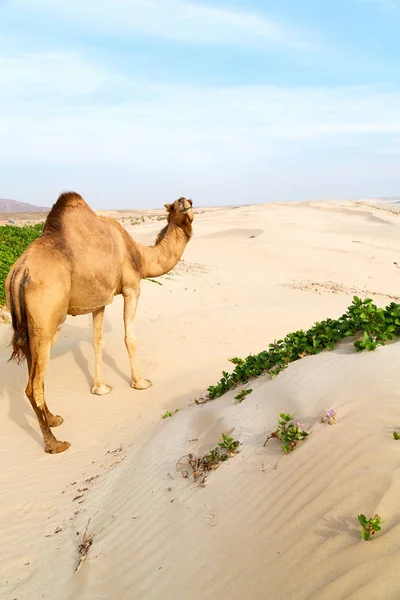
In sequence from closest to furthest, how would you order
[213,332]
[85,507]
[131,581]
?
[131,581]
[85,507]
[213,332]

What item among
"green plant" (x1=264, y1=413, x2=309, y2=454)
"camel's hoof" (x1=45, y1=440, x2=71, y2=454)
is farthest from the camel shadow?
"camel's hoof" (x1=45, y1=440, x2=71, y2=454)

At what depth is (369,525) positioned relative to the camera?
227 cm

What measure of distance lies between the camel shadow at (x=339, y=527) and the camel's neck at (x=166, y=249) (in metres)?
6.50

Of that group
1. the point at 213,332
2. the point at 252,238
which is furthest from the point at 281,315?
the point at 252,238

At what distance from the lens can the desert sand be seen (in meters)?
2.45

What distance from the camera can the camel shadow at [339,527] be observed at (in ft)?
7.82

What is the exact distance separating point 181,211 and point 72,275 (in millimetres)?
2749

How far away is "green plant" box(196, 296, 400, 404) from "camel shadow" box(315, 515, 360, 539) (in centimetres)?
230

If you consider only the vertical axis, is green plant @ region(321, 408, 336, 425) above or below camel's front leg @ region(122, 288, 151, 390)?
above

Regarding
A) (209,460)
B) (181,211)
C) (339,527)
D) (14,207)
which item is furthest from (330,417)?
(14,207)

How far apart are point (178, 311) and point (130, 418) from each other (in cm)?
711

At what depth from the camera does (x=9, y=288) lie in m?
5.81

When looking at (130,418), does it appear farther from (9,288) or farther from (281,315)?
(281,315)

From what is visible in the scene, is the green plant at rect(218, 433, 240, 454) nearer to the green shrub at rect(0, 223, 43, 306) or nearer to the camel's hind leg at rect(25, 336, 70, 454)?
the camel's hind leg at rect(25, 336, 70, 454)
